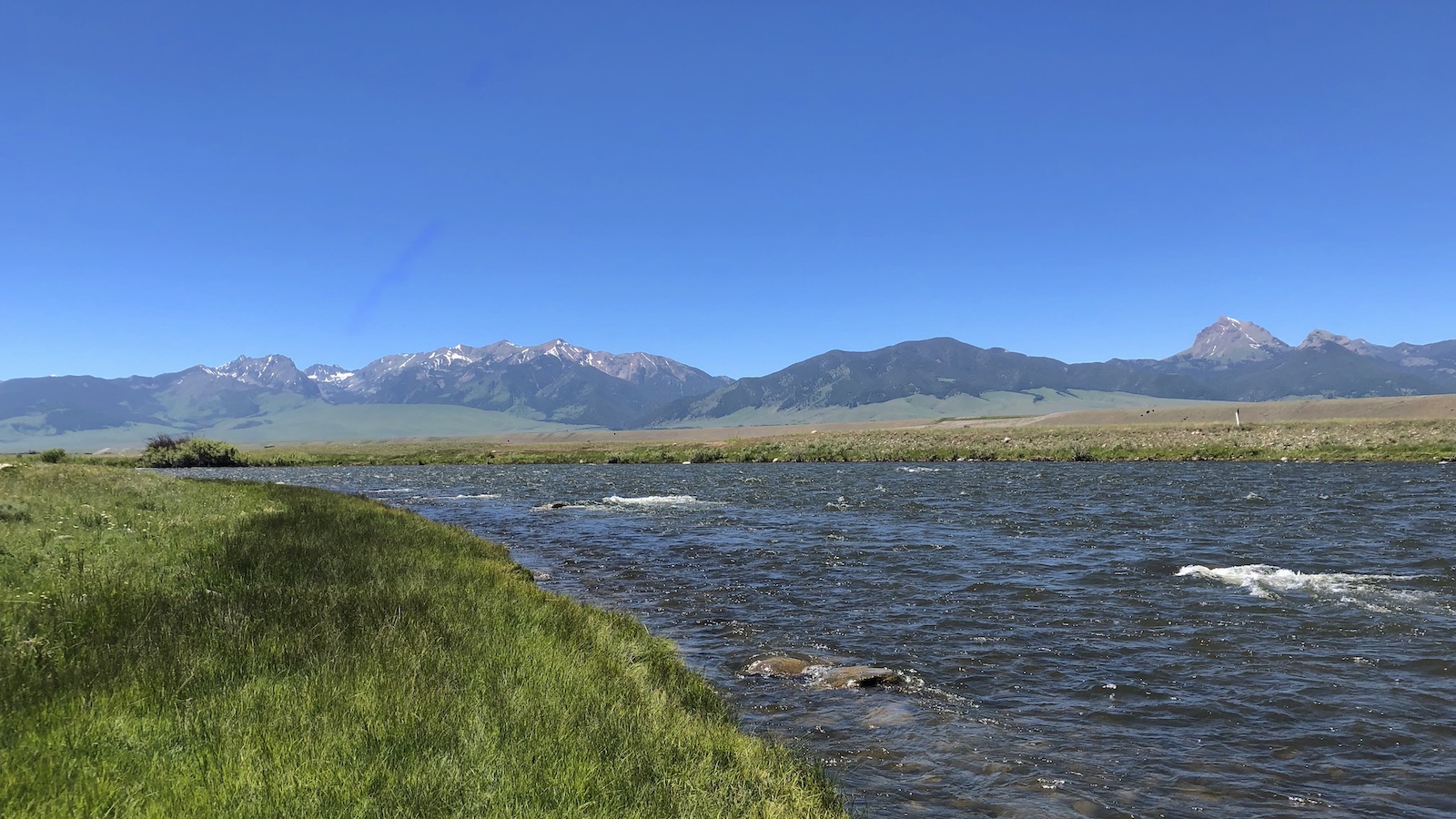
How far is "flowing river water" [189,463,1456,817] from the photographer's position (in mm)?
7984

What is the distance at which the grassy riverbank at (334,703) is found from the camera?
16.8 feet

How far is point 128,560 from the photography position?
1198 cm

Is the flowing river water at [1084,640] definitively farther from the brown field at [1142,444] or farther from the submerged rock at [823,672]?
the brown field at [1142,444]

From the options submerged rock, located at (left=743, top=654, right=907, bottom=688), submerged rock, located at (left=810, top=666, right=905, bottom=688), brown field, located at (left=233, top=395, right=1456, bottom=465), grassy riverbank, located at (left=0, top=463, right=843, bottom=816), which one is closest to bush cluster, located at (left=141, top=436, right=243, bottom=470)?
brown field, located at (left=233, top=395, right=1456, bottom=465)

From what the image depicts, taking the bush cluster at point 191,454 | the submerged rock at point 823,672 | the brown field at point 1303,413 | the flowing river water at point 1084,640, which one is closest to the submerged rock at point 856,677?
the submerged rock at point 823,672

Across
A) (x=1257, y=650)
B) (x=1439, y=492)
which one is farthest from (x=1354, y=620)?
(x=1439, y=492)

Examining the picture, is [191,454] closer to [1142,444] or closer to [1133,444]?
[1133,444]

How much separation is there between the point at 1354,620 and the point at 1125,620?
13.0ft

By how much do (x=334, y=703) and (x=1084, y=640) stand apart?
39.4ft

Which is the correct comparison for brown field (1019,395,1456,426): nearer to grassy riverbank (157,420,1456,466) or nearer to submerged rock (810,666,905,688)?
grassy riverbank (157,420,1456,466)

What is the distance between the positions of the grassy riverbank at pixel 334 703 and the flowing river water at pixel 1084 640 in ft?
6.26

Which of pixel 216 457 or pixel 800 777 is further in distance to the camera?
pixel 216 457

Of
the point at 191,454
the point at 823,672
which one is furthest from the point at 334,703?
the point at 191,454

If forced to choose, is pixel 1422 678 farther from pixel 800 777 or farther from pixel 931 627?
pixel 800 777
